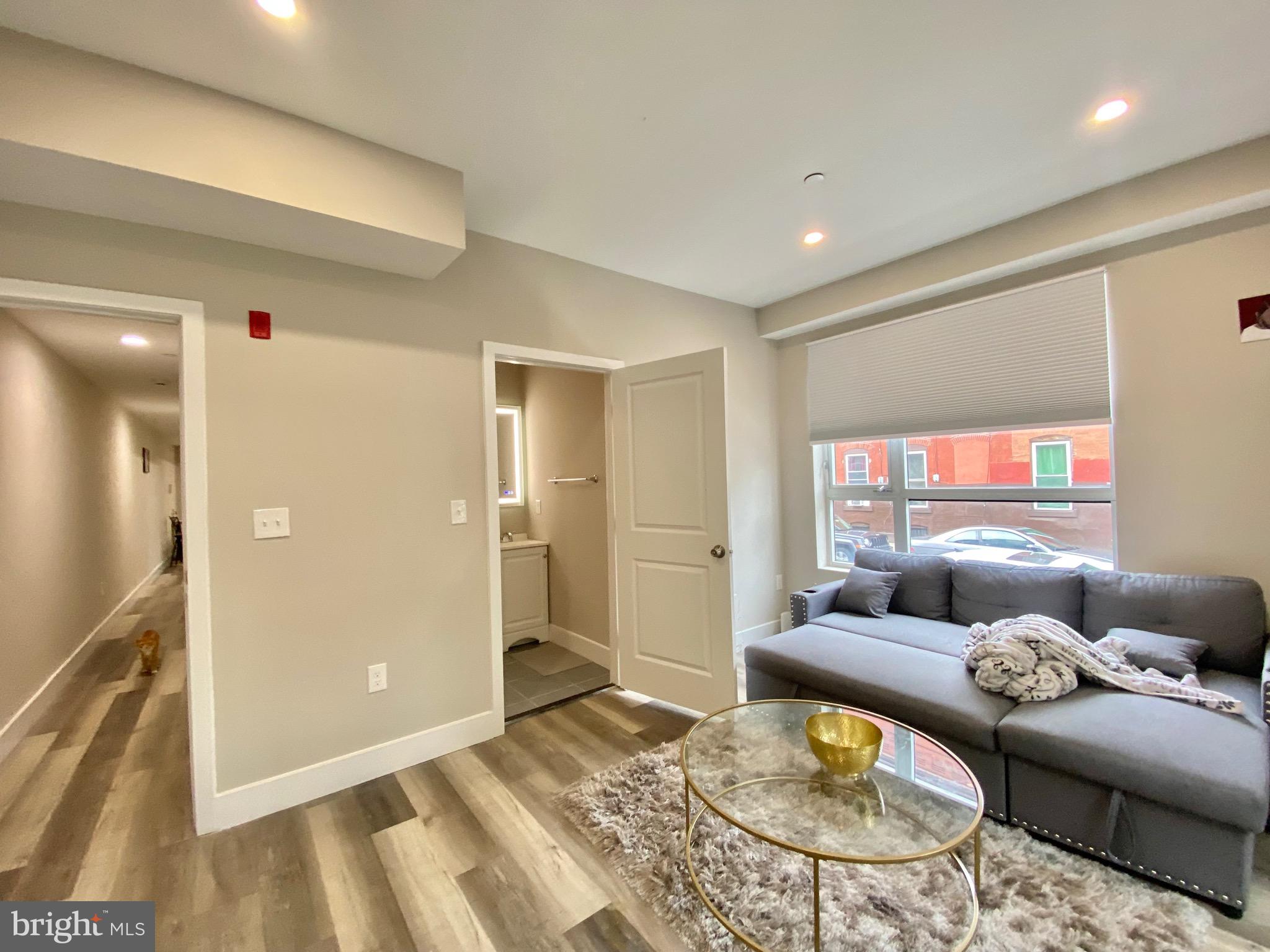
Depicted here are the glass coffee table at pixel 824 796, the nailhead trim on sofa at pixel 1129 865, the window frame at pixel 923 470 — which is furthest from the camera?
the window frame at pixel 923 470

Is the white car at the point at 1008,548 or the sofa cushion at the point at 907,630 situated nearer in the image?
the sofa cushion at the point at 907,630

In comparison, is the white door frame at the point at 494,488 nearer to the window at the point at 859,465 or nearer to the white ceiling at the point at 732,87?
the white ceiling at the point at 732,87

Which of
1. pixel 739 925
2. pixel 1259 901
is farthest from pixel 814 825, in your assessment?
pixel 1259 901

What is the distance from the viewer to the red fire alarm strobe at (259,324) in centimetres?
202

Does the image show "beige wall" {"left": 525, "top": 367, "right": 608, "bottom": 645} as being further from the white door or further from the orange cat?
the orange cat

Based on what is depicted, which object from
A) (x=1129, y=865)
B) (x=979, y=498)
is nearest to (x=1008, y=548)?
(x=979, y=498)

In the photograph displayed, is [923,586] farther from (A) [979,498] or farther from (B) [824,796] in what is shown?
(B) [824,796]

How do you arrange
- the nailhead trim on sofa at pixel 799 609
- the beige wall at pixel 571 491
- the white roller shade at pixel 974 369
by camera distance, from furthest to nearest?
the beige wall at pixel 571 491
the nailhead trim on sofa at pixel 799 609
the white roller shade at pixel 974 369

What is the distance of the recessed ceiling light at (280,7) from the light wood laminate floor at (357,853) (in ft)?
8.58

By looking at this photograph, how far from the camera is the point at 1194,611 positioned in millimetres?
2145

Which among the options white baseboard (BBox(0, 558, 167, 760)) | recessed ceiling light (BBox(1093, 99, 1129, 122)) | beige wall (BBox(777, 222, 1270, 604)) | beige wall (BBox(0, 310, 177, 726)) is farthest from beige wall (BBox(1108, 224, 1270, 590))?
beige wall (BBox(0, 310, 177, 726))

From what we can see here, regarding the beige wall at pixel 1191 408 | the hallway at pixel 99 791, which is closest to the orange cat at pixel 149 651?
the hallway at pixel 99 791

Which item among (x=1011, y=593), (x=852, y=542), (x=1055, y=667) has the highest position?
(x=852, y=542)

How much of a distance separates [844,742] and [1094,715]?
0.91 metres
